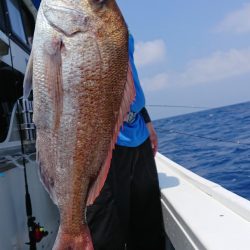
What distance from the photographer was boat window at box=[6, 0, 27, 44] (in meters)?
5.25

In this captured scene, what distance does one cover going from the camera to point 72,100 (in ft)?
5.79

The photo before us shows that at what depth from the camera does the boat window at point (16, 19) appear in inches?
207

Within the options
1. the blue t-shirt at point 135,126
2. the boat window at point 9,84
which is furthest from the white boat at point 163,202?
the blue t-shirt at point 135,126

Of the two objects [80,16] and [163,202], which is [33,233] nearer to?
[163,202]

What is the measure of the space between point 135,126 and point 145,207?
61 cm

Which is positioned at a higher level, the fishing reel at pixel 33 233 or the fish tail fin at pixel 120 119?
the fish tail fin at pixel 120 119

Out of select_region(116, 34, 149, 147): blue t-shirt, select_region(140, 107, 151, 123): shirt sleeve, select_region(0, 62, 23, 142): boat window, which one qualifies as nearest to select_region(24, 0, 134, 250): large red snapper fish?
Result: select_region(116, 34, 149, 147): blue t-shirt

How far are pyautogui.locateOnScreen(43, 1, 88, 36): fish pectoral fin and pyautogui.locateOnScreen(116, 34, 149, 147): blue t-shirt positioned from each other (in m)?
1.13

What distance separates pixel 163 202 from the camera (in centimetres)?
323

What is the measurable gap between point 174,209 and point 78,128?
53.9 inches

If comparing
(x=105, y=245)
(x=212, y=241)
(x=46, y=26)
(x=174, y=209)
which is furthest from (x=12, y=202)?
(x=46, y=26)

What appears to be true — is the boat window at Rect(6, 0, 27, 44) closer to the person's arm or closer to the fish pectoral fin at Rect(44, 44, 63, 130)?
the person's arm

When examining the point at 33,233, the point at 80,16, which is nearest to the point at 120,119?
the point at 80,16

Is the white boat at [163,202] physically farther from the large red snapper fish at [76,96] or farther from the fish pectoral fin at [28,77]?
the fish pectoral fin at [28,77]
